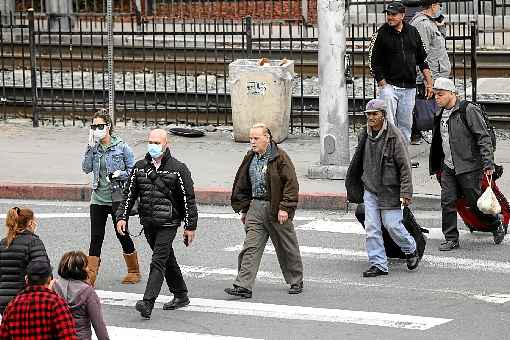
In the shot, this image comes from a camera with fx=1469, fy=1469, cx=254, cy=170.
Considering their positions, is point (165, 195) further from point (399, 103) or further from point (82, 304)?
point (399, 103)

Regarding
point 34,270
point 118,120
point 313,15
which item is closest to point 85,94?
point 118,120

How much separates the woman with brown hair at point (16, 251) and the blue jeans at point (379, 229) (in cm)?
353

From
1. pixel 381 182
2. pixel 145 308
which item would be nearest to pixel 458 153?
pixel 381 182

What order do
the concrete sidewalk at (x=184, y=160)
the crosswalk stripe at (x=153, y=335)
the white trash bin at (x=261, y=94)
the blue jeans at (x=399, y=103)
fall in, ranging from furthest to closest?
the white trash bin at (x=261, y=94) < the blue jeans at (x=399, y=103) < the concrete sidewalk at (x=184, y=160) < the crosswalk stripe at (x=153, y=335)

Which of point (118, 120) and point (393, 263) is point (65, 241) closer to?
point (393, 263)

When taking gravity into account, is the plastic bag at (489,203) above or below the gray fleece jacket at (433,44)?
below

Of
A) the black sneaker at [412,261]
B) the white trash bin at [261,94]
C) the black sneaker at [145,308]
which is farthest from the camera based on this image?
the white trash bin at [261,94]

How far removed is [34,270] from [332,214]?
705 centimetres

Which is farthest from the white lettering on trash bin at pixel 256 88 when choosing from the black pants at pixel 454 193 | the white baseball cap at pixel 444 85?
the white baseball cap at pixel 444 85

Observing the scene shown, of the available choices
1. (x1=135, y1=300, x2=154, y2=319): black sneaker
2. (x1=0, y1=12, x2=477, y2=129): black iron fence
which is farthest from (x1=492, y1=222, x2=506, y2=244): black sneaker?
(x1=0, y1=12, x2=477, y2=129): black iron fence

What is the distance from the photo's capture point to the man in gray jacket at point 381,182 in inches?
498

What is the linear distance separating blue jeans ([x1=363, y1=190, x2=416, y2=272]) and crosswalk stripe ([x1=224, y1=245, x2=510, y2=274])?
1.76 ft

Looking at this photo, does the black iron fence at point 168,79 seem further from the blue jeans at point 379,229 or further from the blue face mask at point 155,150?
the blue face mask at point 155,150

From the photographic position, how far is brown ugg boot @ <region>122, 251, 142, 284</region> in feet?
41.9
